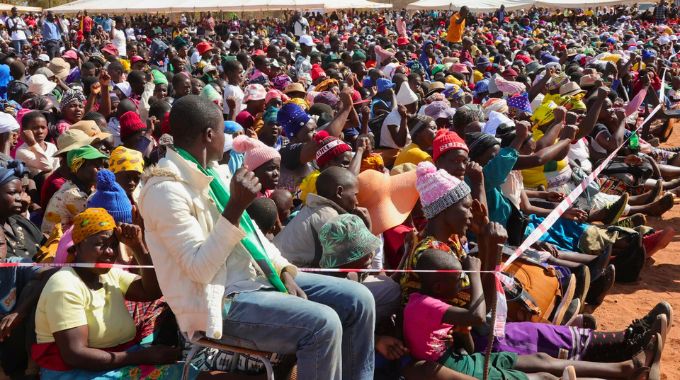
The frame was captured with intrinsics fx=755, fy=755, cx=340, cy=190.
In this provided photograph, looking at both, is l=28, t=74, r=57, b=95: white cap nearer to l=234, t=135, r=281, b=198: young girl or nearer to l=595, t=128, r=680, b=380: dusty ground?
l=234, t=135, r=281, b=198: young girl

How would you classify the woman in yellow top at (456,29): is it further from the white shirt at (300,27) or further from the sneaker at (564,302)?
the sneaker at (564,302)

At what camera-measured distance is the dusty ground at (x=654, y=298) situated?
5.18 meters

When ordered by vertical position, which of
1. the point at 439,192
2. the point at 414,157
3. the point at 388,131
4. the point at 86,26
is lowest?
the point at 86,26

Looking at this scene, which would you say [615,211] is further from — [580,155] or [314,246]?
[314,246]

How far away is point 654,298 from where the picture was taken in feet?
20.4

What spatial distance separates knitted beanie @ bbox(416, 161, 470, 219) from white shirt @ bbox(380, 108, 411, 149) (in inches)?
134

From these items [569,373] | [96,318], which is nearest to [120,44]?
[96,318]

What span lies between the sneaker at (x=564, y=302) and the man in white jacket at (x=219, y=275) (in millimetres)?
2041

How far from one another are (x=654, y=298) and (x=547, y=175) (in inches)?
62.0

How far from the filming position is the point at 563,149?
6379 mm

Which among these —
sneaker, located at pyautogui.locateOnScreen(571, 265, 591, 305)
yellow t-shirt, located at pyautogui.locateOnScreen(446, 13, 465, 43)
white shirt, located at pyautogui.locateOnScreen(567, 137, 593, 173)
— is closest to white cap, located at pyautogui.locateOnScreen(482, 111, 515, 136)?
white shirt, located at pyautogui.locateOnScreen(567, 137, 593, 173)

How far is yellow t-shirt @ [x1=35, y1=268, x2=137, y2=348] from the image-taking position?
3.53 meters

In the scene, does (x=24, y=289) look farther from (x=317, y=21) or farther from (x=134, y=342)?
(x=317, y=21)

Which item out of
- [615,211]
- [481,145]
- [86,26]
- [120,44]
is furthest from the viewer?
[86,26]
